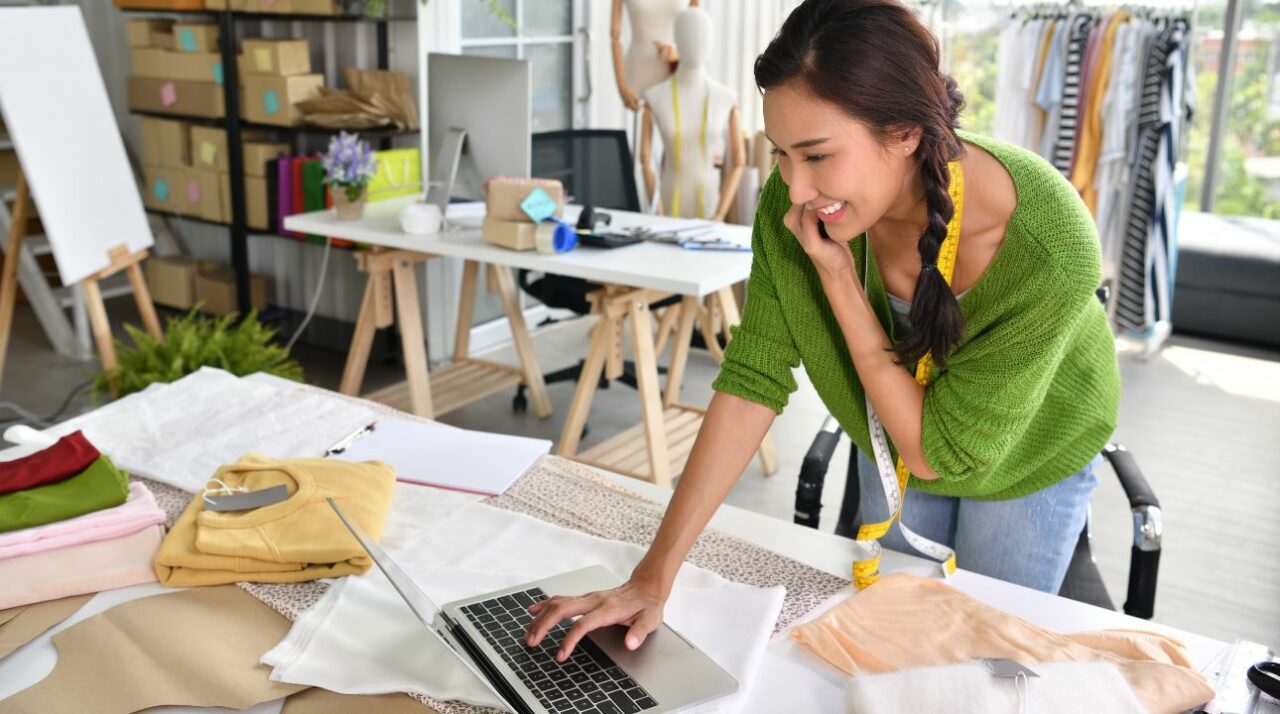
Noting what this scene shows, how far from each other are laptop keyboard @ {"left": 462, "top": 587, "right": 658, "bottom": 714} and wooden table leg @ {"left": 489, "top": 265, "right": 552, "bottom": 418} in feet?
8.80

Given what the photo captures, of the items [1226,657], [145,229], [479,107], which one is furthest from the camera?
[145,229]

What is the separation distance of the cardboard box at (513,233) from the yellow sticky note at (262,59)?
1754 millimetres

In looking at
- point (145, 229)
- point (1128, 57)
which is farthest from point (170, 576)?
point (1128, 57)

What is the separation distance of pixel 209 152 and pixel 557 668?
13.6ft

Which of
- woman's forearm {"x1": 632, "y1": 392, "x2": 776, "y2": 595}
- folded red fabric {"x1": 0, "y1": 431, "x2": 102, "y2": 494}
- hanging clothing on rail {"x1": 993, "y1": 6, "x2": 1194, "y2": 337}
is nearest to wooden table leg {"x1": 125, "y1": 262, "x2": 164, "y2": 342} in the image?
folded red fabric {"x1": 0, "y1": 431, "x2": 102, "y2": 494}

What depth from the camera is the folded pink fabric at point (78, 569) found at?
1291mm

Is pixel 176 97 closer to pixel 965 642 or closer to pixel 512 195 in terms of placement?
pixel 512 195

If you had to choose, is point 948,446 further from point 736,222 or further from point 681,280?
point 736,222

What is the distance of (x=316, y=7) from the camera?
4.24 metres

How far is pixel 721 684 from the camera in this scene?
1112 mm

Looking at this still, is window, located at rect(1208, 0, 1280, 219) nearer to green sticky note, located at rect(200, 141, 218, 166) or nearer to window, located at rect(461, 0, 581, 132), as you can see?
window, located at rect(461, 0, 581, 132)

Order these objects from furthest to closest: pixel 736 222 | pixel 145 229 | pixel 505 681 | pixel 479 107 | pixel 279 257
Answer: pixel 279 257, pixel 736 222, pixel 145 229, pixel 479 107, pixel 505 681

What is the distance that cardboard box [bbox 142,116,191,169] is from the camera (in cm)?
485

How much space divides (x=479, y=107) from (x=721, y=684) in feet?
8.23
